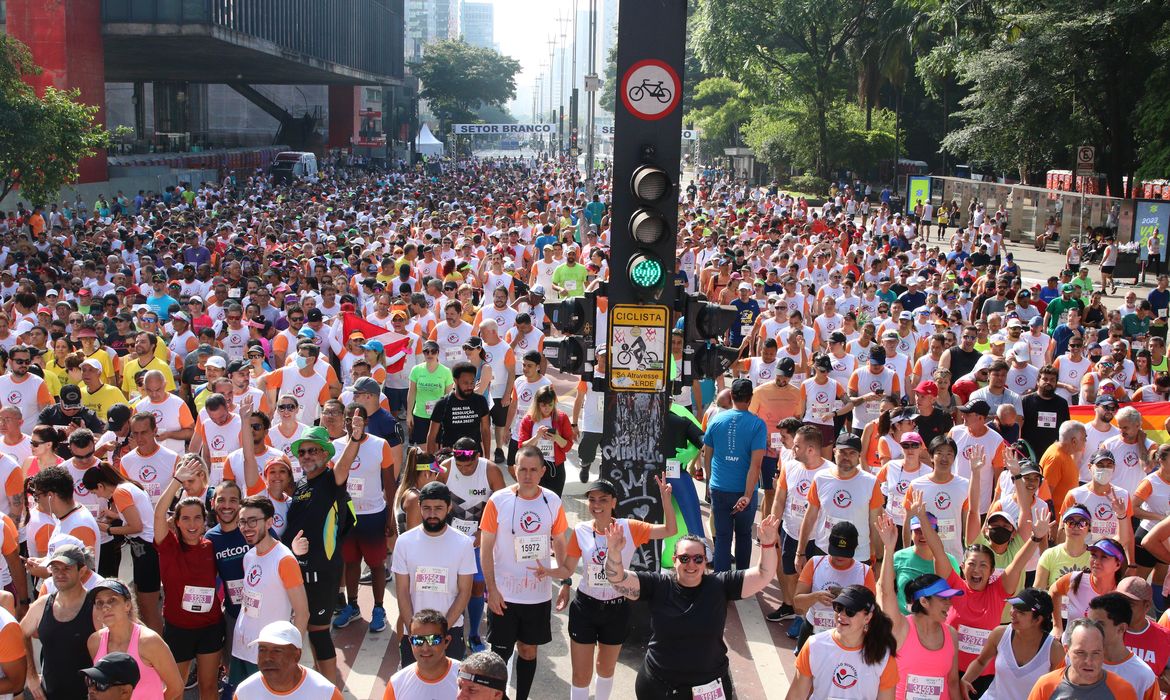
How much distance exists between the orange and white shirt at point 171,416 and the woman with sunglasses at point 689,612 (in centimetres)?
494

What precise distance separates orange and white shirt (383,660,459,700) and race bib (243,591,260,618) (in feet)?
4.10

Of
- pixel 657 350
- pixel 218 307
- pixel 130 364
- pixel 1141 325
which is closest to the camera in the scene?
pixel 657 350

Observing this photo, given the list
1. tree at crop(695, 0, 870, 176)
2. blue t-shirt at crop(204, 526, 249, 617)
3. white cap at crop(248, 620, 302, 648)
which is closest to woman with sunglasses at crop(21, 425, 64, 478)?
blue t-shirt at crop(204, 526, 249, 617)

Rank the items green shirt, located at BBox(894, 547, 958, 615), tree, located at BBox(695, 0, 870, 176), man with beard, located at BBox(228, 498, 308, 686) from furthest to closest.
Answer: tree, located at BBox(695, 0, 870, 176), green shirt, located at BBox(894, 547, 958, 615), man with beard, located at BBox(228, 498, 308, 686)

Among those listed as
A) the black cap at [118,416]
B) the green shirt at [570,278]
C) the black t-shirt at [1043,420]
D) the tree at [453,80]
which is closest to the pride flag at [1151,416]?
the black t-shirt at [1043,420]

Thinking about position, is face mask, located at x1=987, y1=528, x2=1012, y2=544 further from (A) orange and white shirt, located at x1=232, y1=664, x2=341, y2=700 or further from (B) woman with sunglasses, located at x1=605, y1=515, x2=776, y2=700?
(A) orange and white shirt, located at x1=232, y1=664, x2=341, y2=700

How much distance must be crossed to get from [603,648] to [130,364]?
6.48 meters

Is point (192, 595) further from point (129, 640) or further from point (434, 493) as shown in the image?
point (434, 493)

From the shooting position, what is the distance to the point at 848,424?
1230cm

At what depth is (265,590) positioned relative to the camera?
652 cm

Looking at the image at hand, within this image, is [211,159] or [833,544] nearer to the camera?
[833,544]

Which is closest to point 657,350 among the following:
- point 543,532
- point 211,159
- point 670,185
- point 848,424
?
point 670,185

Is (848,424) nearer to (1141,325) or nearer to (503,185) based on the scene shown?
(1141,325)

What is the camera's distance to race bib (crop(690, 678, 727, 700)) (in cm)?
608
